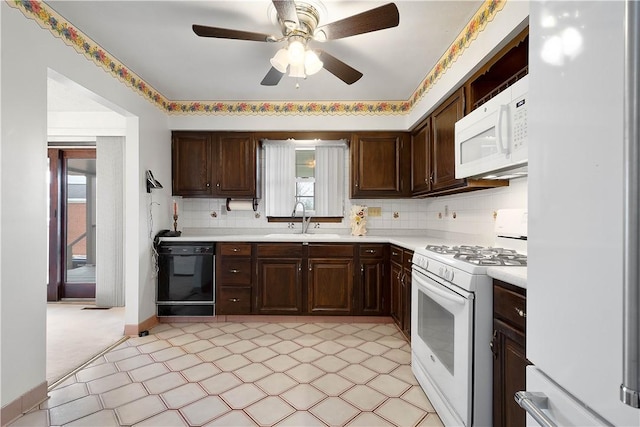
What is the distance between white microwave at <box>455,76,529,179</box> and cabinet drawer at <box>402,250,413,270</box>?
30.1 inches

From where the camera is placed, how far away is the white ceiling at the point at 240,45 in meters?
1.97

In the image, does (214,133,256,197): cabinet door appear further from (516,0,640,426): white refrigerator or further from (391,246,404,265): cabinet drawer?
(516,0,640,426): white refrigerator

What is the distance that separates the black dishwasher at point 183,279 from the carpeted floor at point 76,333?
1.61 feet

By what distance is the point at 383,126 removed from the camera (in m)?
3.62

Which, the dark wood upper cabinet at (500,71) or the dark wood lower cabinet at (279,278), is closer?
the dark wood upper cabinet at (500,71)

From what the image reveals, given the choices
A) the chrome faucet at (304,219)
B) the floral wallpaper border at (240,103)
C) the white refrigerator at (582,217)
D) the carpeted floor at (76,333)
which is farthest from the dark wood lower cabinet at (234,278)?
the white refrigerator at (582,217)

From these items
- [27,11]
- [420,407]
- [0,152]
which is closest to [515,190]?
[420,407]

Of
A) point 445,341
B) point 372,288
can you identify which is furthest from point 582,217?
→ point 372,288

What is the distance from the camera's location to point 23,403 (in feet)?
5.89

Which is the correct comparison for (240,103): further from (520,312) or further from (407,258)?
(520,312)

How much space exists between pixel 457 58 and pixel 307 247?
6.94 feet

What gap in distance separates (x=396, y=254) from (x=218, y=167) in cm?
216

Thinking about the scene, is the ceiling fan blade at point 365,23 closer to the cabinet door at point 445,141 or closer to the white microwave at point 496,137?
the white microwave at point 496,137

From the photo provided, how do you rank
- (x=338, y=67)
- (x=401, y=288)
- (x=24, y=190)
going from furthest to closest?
(x=401, y=288) → (x=338, y=67) → (x=24, y=190)
